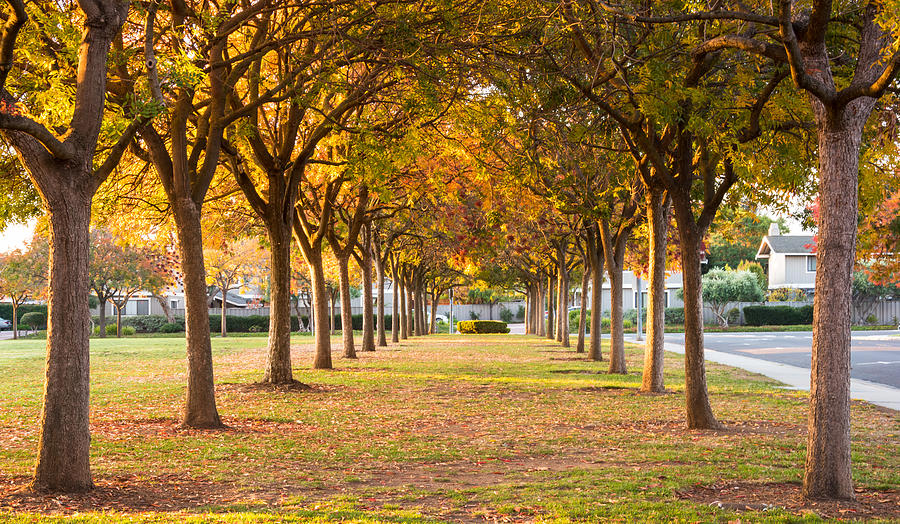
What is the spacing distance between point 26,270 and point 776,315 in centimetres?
5106

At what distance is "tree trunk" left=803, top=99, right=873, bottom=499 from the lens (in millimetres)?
6973

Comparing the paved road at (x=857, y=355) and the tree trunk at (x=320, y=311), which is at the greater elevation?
the tree trunk at (x=320, y=311)

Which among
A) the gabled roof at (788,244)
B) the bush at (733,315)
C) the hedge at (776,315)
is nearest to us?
the hedge at (776,315)

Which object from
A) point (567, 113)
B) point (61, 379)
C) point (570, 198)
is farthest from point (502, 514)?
point (570, 198)

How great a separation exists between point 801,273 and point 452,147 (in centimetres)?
6131

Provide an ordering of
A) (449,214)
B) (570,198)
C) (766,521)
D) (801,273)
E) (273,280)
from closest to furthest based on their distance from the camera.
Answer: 1. (766,521)
2. (273,280)
3. (570,198)
4. (449,214)
5. (801,273)

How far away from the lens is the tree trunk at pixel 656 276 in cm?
1491

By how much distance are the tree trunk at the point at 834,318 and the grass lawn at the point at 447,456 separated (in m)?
0.37

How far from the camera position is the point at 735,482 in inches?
315

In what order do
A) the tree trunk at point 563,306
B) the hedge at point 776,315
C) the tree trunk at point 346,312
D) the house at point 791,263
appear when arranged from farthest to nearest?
the house at point 791,263
the hedge at point 776,315
the tree trunk at point 563,306
the tree trunk at point 346,312

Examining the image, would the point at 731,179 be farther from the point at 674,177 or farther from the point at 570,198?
the point at 570,198

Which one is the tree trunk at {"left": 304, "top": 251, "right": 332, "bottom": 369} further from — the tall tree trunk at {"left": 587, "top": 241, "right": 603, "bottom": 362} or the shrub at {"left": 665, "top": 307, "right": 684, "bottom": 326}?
the shrub at {"left": 665, "top": 307, "right": 684, "bottom": 326}

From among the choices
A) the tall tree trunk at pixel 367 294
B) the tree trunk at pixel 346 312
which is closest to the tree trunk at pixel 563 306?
the tall tree trunk at pixel 367 294

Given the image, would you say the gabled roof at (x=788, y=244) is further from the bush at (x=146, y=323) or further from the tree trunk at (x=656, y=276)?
the tree trunk at (x=656, y=276)
